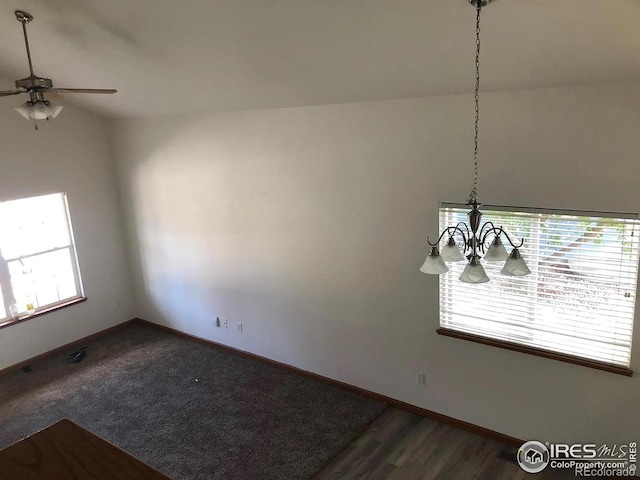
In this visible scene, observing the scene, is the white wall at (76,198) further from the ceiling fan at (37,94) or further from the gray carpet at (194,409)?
the ceiling fan at (37,94)

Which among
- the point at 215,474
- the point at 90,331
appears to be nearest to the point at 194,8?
the point at 215,474

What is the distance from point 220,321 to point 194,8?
381cm

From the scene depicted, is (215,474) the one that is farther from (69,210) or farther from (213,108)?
(69,210)

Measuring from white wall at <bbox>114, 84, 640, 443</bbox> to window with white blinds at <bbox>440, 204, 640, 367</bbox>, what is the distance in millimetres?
114

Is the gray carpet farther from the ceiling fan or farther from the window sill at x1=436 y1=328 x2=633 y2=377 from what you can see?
the ceiling fan

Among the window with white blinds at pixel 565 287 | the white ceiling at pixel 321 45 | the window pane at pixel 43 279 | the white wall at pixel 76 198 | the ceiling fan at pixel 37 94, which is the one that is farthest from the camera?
the window pane at pixel 43 279

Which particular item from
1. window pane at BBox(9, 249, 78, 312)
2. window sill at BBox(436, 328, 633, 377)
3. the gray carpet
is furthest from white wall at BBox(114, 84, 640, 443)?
window pane at BBox(9, 249, 78, 312)

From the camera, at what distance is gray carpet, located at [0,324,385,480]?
4102 mm

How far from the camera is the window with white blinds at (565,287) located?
3.41 m

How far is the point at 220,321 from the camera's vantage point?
600 centimetres

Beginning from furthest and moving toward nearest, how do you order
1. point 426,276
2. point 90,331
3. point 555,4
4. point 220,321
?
point 90,331 < point 220,321 < point 426,276 < point 555,4

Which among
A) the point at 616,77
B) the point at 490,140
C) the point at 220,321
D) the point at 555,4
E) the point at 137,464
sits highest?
the point at 555,4

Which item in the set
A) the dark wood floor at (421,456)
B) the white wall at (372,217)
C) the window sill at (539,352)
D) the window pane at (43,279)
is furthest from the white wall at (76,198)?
the window sill at (539,352)

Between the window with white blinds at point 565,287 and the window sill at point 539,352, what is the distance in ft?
0.14
